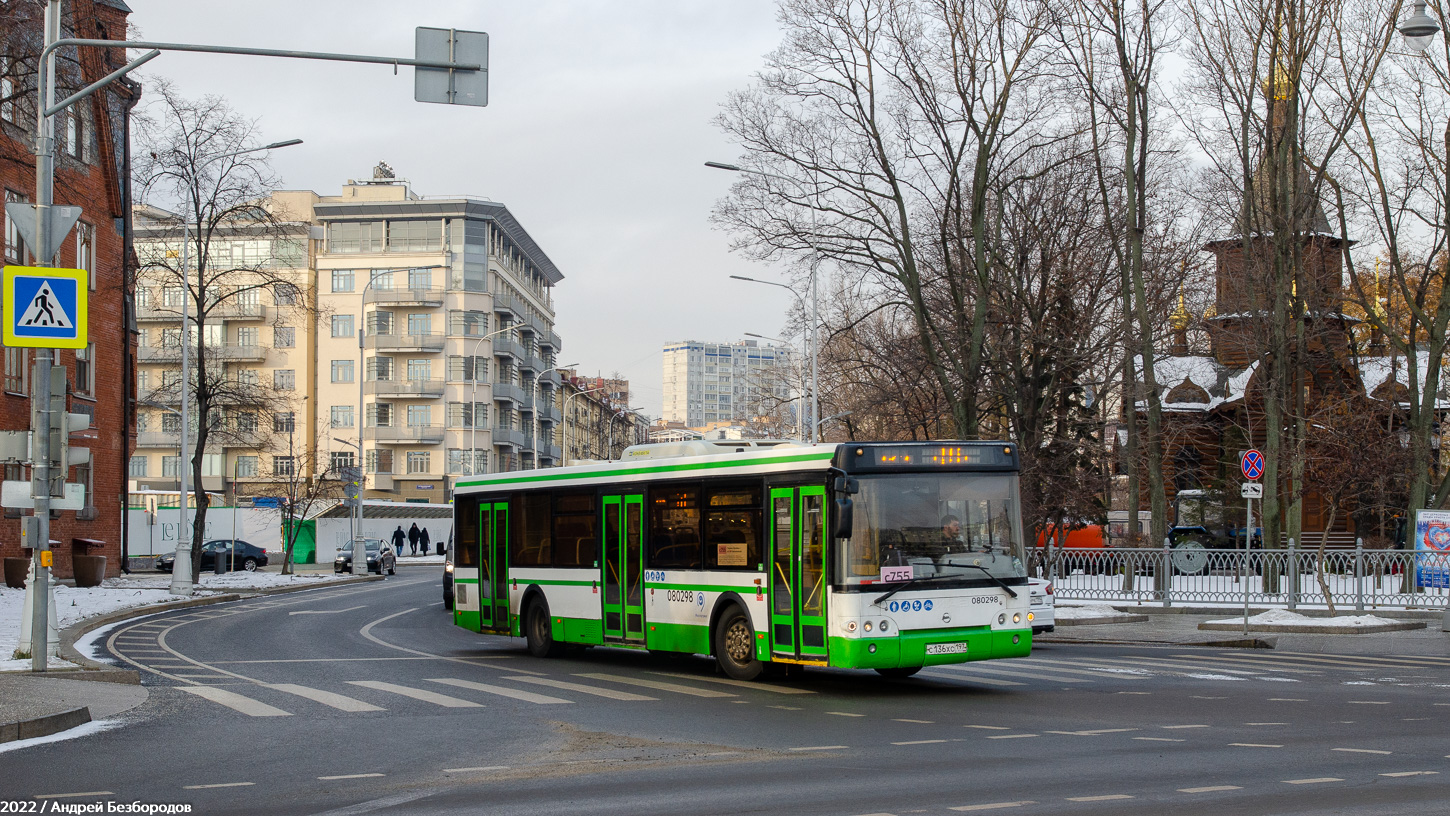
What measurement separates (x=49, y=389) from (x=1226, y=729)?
41.9ft

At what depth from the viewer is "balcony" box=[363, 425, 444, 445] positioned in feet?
304

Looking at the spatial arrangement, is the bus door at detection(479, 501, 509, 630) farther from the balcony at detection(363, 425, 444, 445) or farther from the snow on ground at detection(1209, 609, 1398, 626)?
the balcony at detection(363, 425, 444, 445)

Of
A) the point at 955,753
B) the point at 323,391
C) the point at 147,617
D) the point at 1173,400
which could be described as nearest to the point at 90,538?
the point at 147,617

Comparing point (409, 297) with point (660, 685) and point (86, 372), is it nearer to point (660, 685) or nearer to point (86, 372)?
point (86, 372)

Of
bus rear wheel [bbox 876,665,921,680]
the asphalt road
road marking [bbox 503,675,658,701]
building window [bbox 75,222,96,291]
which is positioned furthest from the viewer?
building window [bbox 75,222,96,291]

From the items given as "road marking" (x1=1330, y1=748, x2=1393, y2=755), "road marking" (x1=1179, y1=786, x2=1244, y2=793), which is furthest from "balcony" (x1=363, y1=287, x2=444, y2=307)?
"road marking" (x1=1179, y1=786, x2=1244, y2=793)

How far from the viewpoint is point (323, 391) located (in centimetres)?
9519

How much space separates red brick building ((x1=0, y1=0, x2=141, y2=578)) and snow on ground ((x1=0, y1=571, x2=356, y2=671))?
2038mm

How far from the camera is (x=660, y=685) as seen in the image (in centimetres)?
1586

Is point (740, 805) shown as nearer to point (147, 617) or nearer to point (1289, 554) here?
point (1289, 554)

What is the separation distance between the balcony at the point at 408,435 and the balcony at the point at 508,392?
506cm

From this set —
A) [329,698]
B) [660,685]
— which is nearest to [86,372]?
[329,698]

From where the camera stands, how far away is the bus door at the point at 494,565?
67.5ft

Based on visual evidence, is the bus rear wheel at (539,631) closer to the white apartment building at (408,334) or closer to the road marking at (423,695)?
the road marking at (423,695)
